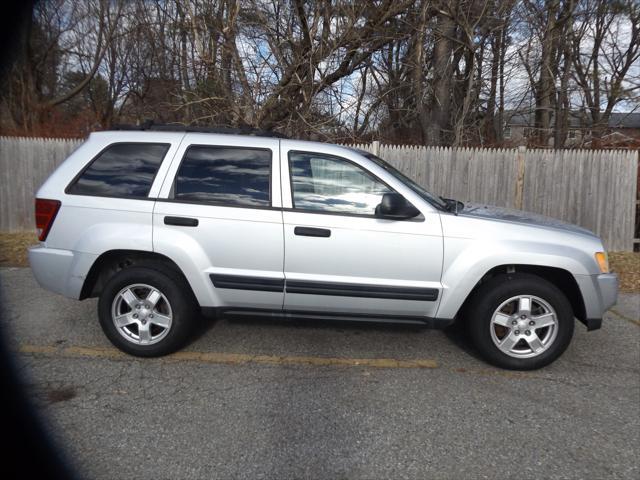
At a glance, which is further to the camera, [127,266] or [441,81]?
[441,81]

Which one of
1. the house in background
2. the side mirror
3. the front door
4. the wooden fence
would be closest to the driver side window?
the front door

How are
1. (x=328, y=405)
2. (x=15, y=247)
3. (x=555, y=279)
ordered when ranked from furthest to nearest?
(x=15, y=247) < (x=555, y=279) < (x=328, y=405)

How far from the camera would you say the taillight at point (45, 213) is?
3.93m

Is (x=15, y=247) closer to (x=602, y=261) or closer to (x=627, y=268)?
(x=602, y=261)

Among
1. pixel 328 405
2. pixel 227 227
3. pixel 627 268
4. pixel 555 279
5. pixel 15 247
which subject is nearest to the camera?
pixel 328 405

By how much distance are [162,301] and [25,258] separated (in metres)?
5.15

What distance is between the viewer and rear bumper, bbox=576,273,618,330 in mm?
3777

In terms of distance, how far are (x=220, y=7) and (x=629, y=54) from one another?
14063 millimetres

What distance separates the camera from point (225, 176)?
393cm

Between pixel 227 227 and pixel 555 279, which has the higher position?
pixel 227 227

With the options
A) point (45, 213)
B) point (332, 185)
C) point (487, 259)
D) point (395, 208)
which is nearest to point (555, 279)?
point (487, 259)

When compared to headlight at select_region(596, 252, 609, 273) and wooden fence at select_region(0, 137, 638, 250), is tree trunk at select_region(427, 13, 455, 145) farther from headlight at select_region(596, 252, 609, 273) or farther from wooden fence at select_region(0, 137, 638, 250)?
headlight at select_region(596, 252, 609, 273)

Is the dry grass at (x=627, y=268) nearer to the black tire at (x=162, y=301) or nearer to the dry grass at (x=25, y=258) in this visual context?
the dry grass at (x=25, y=258)

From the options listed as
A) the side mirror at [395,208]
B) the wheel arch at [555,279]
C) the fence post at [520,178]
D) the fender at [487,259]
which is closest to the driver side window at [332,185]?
the side mirror at [395,208]
